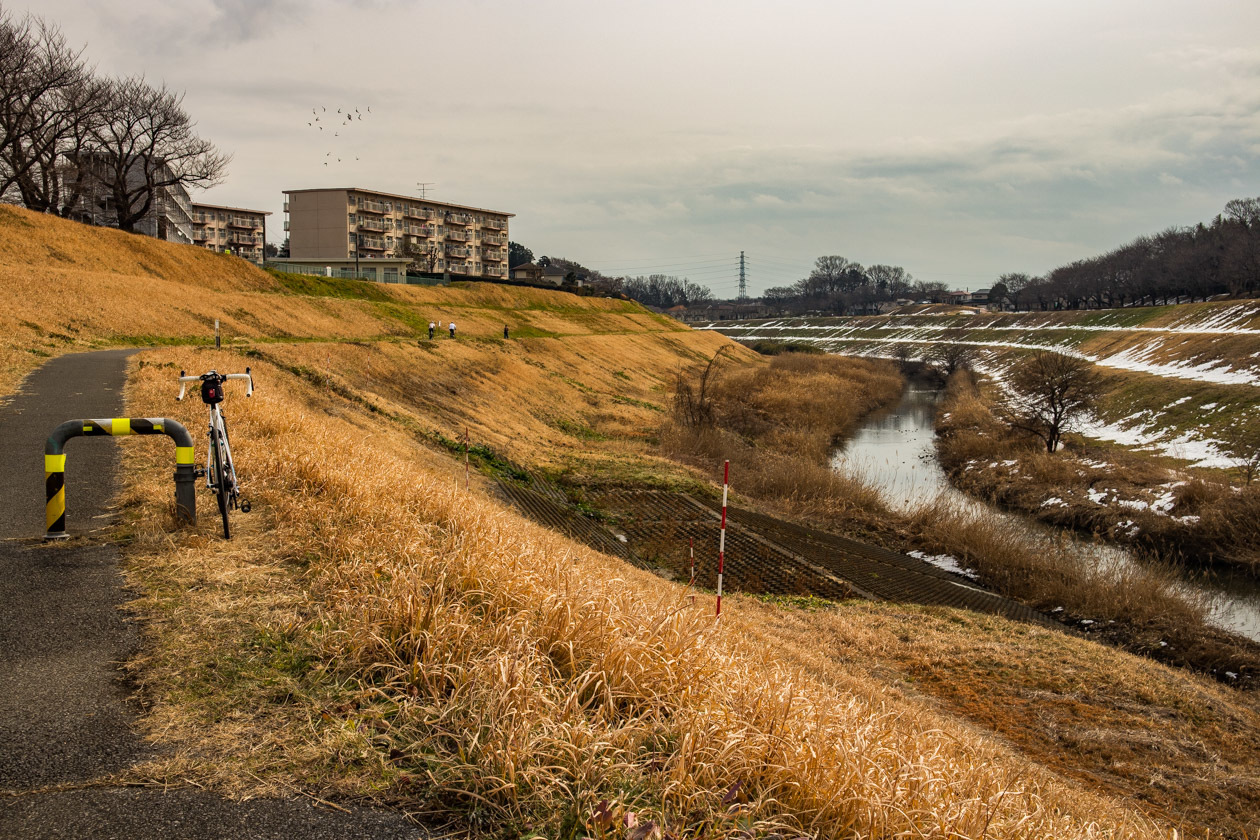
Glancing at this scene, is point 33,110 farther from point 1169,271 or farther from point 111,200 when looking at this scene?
point 1169,271

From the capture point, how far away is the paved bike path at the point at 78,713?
123 inches

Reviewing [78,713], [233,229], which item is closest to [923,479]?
[78,713]

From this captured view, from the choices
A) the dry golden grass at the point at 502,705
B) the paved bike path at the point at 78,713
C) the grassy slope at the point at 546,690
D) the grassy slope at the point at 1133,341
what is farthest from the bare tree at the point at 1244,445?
the paved bike path at the point at 78,713

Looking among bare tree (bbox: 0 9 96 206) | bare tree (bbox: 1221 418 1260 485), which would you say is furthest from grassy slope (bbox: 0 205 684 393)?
bare tree (bbox: 1221 418 1260 485)

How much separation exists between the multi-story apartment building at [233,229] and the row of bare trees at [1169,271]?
115 metres

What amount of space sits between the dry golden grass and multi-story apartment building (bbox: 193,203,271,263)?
4642 inches

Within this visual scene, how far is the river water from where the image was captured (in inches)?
713

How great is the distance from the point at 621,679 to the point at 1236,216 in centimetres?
12654

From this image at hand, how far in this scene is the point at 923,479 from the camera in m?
32.2

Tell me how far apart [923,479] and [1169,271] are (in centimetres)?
8182

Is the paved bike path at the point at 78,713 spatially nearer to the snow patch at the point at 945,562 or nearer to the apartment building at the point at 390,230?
the snow patch at the point at 945,562

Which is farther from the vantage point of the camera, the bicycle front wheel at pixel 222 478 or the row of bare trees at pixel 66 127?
the row of bare trees at pixel 66 127

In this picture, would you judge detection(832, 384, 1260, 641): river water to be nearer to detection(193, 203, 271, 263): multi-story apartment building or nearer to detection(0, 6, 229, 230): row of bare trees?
detection(0, 6, 229, 230): row of bare trees

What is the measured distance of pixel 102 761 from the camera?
348 cm
